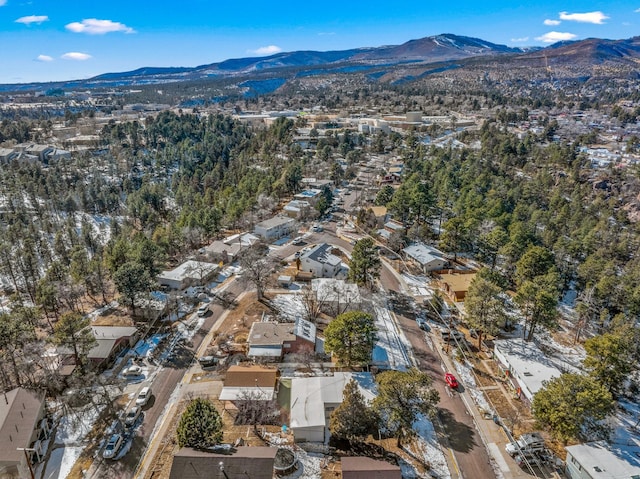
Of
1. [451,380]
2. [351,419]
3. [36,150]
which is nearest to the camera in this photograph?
[351,419]

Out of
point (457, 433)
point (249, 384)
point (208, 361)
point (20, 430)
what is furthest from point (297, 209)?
point (20, 430)

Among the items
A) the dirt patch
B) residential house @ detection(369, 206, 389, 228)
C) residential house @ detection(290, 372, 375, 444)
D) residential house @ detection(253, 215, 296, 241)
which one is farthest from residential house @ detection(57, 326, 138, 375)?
residential house @ detection(369, 206, 389, 228)

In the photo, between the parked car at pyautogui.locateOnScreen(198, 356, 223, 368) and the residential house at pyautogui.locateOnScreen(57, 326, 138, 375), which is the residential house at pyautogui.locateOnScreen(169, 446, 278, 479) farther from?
the residential house at pyautogui.locateOnScreen(57, 326, 138, 375)

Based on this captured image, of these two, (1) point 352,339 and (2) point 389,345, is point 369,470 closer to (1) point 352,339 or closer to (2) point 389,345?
(1) point 352,339

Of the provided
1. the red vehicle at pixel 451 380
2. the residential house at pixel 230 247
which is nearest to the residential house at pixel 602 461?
the red vehicle at pixel 451 380

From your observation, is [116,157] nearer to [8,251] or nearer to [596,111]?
[8,251]

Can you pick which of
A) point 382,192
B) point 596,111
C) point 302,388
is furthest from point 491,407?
point 596,111
